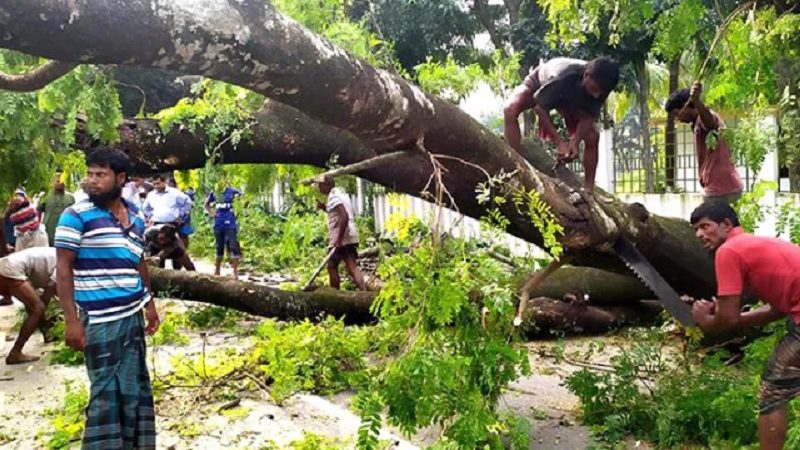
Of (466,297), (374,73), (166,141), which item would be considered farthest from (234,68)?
(166,141)

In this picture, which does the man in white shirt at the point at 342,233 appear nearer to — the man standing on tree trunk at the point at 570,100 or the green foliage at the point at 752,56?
the man standing on tree trunk at the point at 570,100

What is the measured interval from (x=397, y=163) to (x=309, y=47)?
94 cm

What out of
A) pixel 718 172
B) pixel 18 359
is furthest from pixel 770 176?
pixel 18 359

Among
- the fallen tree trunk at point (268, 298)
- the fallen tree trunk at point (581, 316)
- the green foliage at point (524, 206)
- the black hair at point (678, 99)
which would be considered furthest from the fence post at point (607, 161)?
the green foliage at point (524, 206)

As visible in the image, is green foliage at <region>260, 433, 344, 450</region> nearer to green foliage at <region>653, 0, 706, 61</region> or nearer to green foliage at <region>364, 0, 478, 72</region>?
green foliage at <region>653, 0, 706, 61</region>

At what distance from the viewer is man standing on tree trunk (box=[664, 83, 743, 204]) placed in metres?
5.02

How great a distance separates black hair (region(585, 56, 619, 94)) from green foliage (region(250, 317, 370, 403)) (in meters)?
2.62

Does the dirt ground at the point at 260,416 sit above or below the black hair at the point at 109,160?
below

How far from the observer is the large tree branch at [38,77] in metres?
3.14

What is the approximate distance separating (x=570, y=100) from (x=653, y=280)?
1450 mm

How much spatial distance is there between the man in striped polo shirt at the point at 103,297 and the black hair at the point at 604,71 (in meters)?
2.99

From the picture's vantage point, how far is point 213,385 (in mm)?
5117

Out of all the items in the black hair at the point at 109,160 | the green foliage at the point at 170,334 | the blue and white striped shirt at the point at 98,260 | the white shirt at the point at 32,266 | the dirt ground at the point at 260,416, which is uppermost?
the black hair at the point at 109,160

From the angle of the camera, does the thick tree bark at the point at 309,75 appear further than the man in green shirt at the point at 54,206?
No
